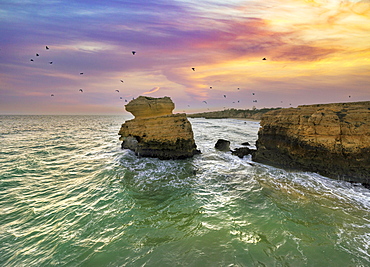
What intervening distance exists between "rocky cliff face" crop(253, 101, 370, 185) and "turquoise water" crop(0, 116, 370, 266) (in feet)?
3.44

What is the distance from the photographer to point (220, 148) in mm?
20047

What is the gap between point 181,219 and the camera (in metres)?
6.73

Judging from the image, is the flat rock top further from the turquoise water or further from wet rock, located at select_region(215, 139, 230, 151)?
wet rock, located at select_region(215, 139, 230, 151)

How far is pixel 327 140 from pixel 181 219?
11123 millimetres

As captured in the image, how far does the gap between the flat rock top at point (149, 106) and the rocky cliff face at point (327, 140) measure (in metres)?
11.0

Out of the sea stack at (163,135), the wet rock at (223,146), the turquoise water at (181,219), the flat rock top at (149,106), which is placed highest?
the flat rock top at (149,106)

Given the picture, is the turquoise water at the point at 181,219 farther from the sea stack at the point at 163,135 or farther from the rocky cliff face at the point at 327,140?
the sea stack at the point at 163,135

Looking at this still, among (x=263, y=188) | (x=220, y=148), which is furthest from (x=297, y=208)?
(x=220, y=148)

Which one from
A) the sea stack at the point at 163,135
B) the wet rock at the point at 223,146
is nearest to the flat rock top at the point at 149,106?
the sea stack at the point at 163,135

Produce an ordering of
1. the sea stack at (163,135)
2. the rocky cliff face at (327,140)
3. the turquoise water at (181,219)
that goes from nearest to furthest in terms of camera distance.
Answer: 1. the turquoise water at (181,219)
2. the rocky cliff face at (327,140)
3. the sea stack at (163,135)

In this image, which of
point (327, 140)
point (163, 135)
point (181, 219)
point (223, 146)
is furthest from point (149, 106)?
point (327, 140)

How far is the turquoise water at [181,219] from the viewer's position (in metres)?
5.00

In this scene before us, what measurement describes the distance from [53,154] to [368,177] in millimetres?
26786

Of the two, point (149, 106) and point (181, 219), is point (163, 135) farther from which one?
point (181, 219)
